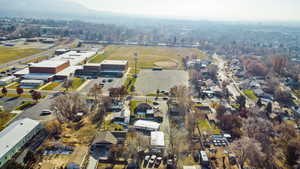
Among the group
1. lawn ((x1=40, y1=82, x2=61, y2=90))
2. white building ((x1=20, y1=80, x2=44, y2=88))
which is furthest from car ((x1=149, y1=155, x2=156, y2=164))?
white building ((x1=20, y1=80, x2=44, y2=88))

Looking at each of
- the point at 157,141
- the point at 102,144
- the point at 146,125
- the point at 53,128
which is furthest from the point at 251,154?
the point at 53,128

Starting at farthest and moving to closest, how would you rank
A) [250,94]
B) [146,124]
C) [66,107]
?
1. [250,94]
2. [66,107]
3. [146,124]

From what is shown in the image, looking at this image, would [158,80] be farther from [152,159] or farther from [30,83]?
[152,159]

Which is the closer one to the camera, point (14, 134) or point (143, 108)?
point (14, 134)

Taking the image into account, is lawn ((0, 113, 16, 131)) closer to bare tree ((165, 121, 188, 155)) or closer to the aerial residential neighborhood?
the aerial residential neighborhood

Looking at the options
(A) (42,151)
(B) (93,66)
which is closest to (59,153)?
(A) (42,151)

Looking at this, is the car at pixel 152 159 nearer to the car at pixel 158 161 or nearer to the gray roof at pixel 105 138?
the car at pixel 158 161

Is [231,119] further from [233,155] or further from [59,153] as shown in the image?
[59,153]
